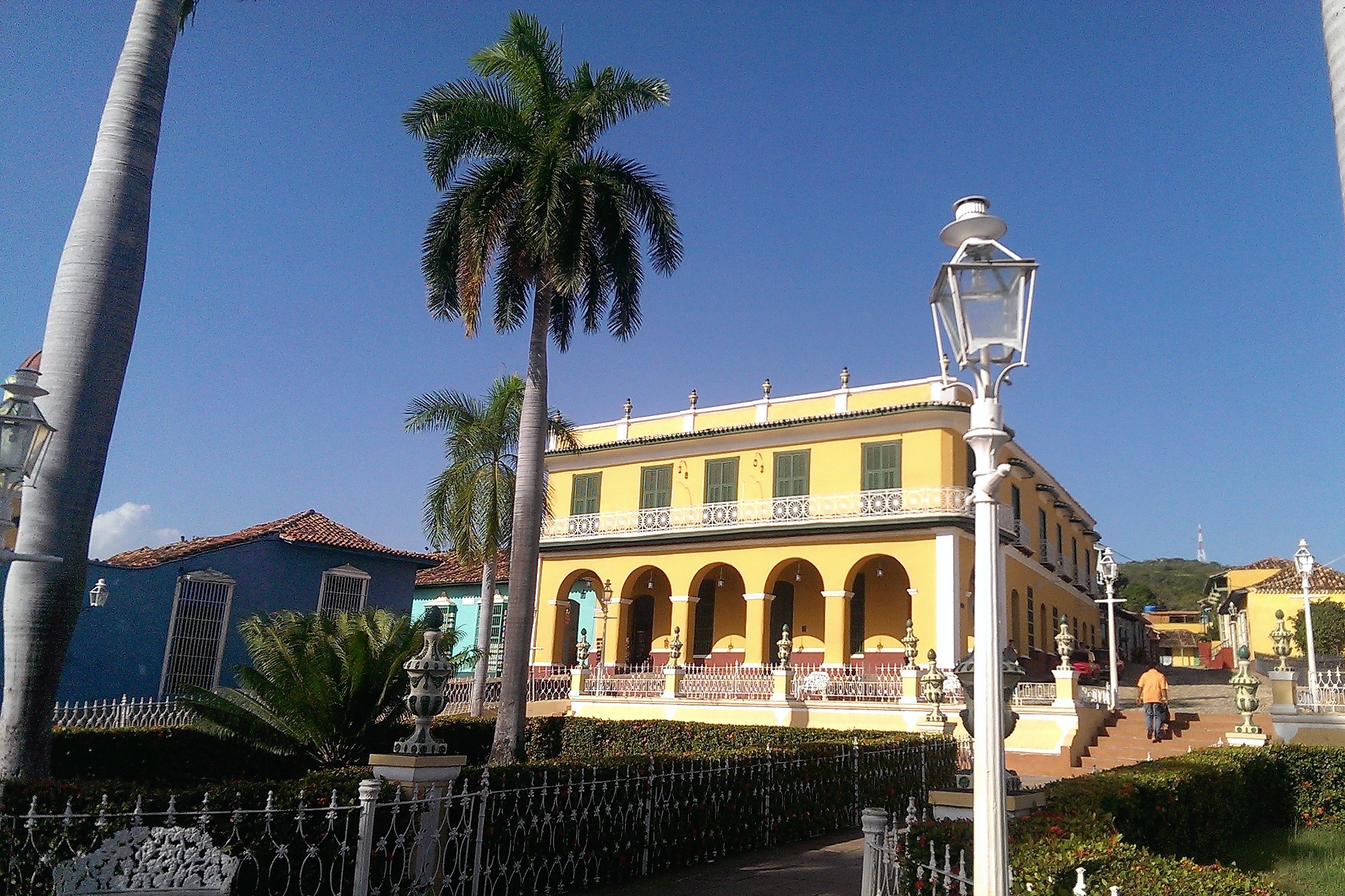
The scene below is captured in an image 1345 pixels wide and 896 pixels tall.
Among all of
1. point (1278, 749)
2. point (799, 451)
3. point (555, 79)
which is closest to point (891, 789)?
point (1278, 749)

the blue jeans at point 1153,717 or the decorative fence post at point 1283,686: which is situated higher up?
the decorative fence post at point 1283,686

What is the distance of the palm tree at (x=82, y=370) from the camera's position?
7.07 meters

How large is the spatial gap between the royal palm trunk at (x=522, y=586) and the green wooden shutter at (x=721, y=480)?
44.5 feet

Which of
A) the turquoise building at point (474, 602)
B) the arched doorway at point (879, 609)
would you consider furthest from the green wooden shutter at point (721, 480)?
the turquoise building at point (474, 602)

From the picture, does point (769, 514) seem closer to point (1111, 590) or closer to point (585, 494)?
point (585, 494)

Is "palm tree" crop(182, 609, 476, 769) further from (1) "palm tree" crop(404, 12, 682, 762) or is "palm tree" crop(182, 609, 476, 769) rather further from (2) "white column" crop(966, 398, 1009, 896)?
(2) "white column" crop(966, 398, 1009, 896)

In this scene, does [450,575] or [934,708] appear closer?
[934,708]

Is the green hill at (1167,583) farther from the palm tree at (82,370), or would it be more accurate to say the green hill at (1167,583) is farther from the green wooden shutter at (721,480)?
the palm tree at (82,370)

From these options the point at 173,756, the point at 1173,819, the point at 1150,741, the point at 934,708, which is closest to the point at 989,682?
the point at 1173,819

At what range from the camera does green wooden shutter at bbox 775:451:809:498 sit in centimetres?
2667

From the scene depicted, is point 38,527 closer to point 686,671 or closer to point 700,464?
point 686,671

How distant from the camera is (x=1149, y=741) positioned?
60.2 ft

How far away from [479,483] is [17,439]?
1843 cm

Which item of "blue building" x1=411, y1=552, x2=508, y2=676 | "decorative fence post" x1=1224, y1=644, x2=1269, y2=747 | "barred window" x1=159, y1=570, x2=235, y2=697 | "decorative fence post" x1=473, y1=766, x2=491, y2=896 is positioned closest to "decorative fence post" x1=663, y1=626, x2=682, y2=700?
"barred window" x1=159, y1=570, x2=235, y2=697
